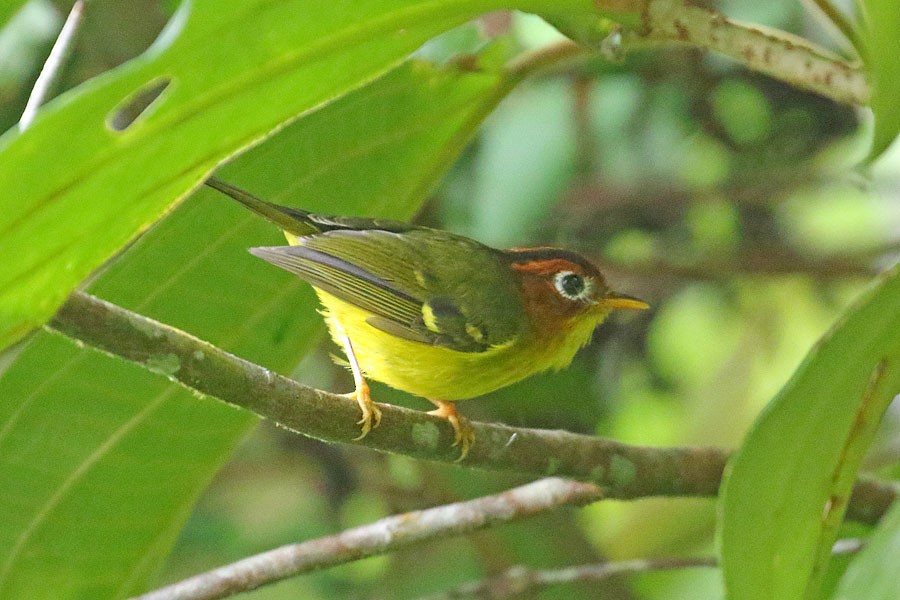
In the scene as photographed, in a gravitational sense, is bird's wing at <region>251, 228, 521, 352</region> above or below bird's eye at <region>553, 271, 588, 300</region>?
above

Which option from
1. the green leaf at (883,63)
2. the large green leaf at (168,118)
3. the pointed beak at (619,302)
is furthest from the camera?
the pointed beak at (619,302)

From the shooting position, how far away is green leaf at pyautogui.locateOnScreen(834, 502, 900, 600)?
128 cm

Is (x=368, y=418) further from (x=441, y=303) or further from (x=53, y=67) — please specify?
(x=441, y=303)

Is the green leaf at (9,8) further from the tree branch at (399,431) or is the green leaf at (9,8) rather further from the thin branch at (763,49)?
the thin branch at (763,49)

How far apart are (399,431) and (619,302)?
3.94ft

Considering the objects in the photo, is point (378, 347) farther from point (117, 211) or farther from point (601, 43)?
point (117, 211)

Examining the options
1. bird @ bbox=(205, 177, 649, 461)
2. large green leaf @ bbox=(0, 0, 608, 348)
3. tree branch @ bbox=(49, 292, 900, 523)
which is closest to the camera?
large green leaf @ bbox=(0, 0, 608, 348)

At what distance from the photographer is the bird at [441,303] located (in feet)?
7.92

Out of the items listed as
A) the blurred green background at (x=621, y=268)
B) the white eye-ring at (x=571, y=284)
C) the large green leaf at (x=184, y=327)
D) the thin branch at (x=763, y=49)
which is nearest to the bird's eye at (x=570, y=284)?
the white eye-ring at (x=571, y=284)

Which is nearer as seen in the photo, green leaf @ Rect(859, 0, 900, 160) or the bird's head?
green leaf @ Rect(859, 0, 900, 160)

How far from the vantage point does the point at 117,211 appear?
1281 mm

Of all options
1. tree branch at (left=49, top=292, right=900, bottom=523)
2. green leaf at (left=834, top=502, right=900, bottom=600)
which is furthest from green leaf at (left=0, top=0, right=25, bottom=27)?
green leaf at (left=834, top=502, right=900, bottom=600)

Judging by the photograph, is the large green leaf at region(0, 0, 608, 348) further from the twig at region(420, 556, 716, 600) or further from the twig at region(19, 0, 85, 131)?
the twig at region(420, 556, 716, 600)

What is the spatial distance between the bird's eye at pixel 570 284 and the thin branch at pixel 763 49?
114cm
